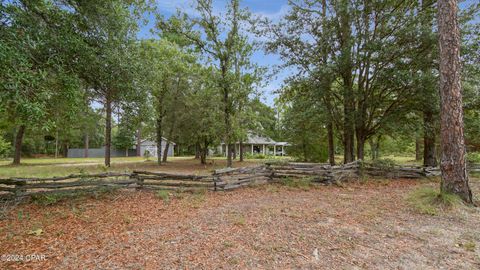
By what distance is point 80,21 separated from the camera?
4.96 metres

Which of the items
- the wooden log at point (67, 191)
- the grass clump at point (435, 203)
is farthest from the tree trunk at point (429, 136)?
the wooden log at point (67, 191)

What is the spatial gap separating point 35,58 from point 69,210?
326 cm

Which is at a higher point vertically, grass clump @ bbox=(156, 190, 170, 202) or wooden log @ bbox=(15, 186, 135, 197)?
wooden log @ bbox=(15, 186, 135, 197)

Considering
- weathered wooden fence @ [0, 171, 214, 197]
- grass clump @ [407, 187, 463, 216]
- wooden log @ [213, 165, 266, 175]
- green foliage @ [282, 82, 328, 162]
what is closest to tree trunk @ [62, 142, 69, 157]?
green foliage @ [282, 82, 328, 162]

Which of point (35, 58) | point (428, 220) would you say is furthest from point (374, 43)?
point (35, 58)

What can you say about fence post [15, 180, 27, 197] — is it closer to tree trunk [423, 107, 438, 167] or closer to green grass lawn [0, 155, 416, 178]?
green grass lawn [0, 155, 416, 178]

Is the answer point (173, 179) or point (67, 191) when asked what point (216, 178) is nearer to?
point (173, 179)

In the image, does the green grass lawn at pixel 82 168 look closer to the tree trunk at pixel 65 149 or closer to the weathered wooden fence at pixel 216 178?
the weathered wooden fence at pixel 216 178

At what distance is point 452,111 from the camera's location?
18.4 ft

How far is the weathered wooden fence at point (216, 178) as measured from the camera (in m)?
6.01

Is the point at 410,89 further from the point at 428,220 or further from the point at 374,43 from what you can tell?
the point at 428,220

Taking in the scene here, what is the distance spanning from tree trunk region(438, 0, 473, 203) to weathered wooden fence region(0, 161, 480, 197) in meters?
3.48

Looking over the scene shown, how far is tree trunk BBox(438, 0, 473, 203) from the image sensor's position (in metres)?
5.56

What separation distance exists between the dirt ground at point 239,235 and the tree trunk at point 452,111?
0.72 metres
